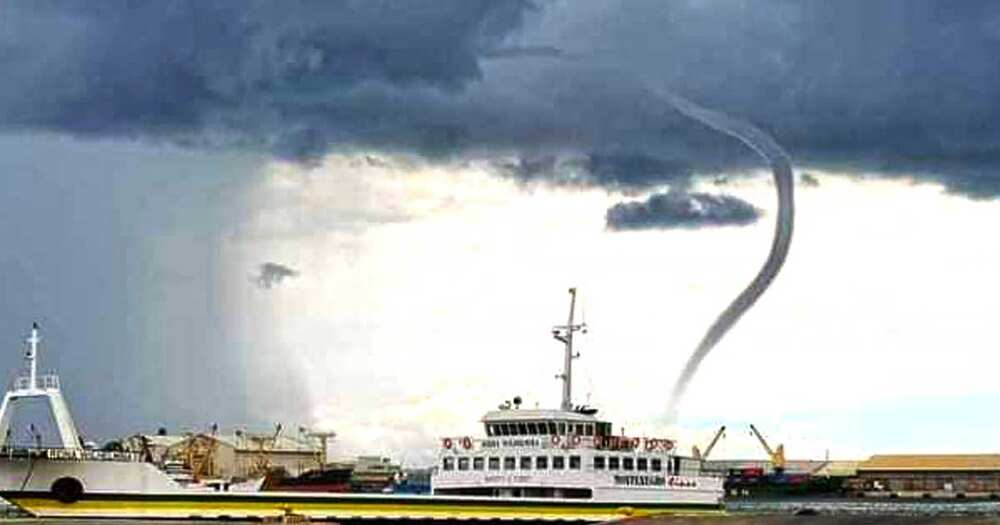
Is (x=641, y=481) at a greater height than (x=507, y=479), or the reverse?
(x=641, y=481)

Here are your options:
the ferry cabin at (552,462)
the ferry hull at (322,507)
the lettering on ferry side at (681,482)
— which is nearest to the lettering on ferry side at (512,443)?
the ferry cabin at (552,462)

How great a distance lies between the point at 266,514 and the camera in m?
126

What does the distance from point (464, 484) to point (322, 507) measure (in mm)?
13299

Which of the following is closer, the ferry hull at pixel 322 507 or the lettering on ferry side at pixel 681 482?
the ferry hull at pixel 322 507

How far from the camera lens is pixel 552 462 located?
132000 millimetres

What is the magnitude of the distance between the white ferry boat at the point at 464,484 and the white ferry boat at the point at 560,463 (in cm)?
8

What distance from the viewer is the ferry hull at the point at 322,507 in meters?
126

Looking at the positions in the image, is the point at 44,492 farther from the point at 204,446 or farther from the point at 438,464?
the point at 204,446

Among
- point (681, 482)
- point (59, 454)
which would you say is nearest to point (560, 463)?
point (681, 482)

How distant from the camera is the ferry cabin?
131 m

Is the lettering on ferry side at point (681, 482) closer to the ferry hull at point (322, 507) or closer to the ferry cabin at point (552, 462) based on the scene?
the ferry cabin at point (552, 462)

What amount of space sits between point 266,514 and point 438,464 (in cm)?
1788

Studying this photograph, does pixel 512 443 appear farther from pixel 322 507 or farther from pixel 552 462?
pixel 322 507

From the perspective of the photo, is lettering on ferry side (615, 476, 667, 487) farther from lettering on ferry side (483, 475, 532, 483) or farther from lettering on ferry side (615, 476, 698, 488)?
lettering on ferry side (483, 475, 532, 483)
